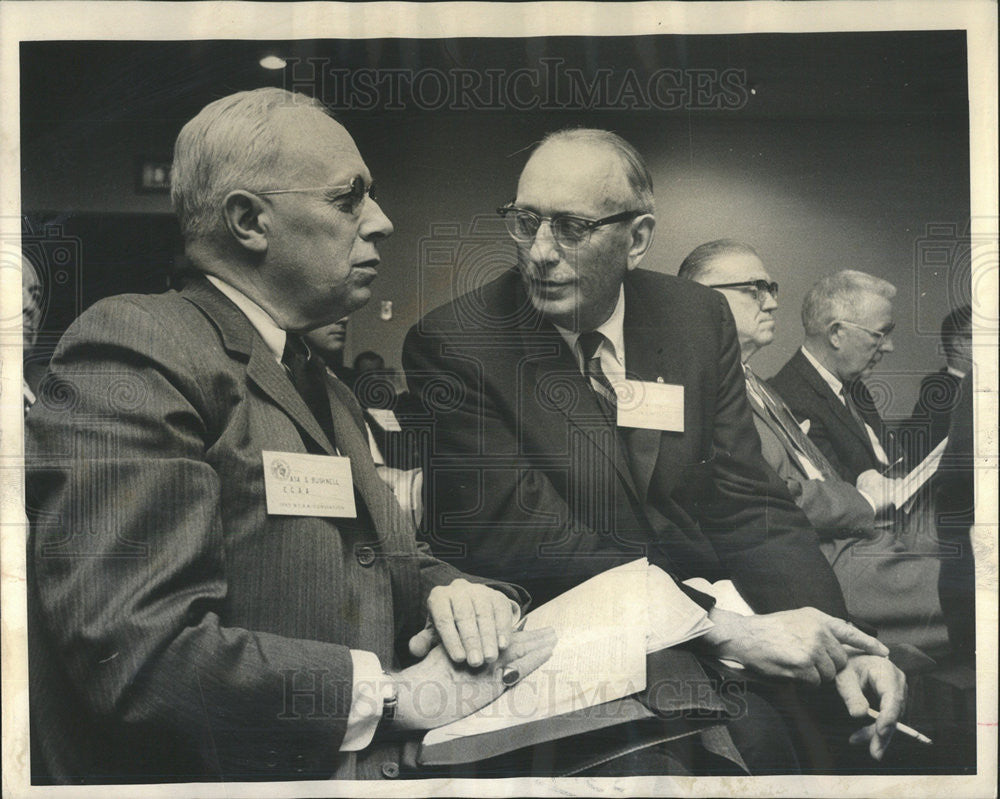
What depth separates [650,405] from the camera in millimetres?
3240

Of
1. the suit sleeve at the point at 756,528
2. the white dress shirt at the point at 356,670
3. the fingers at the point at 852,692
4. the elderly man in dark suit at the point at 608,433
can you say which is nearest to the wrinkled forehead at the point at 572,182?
the elderly man in dark suit at the point at 608,433

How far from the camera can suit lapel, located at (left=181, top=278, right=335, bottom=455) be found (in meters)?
3.03

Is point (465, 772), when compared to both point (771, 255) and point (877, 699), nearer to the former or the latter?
point (877, 699)

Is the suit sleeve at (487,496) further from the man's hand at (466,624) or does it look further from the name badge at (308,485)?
the name badge at (308,485)

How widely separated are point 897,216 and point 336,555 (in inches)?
78.8

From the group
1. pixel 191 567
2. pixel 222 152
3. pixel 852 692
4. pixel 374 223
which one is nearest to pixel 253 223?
pixel 222 152

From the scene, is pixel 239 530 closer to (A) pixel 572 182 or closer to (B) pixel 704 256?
(A) pixel 572 182

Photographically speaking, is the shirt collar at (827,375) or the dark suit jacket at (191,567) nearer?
the dark suit jacket at (191,567)

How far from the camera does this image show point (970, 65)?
3.35 meters

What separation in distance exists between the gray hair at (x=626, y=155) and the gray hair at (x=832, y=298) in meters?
0.57

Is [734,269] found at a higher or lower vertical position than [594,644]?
higher

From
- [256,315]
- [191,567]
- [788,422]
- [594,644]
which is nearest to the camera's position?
[191,567]

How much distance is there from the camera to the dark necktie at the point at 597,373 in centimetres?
323

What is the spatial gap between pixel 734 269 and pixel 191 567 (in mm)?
1827
